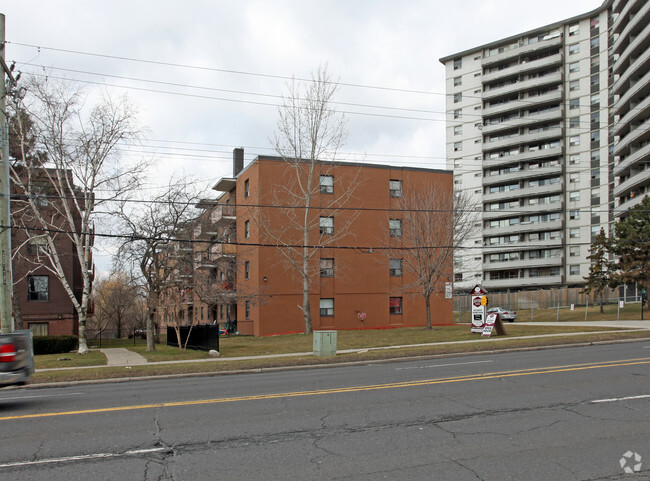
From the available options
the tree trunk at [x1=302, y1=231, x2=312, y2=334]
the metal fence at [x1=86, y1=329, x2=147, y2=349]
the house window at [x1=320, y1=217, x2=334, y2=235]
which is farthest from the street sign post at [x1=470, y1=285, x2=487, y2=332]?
the metal fence at [x1=86, y1=329, x2=147, y2=349]

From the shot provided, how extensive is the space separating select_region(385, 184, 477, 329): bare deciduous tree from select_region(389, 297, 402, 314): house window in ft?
19.7

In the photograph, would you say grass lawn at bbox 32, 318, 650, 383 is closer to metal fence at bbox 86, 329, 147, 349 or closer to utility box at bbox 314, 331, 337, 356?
utility box at bbox 314, 331, 337, 356

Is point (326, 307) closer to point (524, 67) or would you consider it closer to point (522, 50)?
point (524, 67)

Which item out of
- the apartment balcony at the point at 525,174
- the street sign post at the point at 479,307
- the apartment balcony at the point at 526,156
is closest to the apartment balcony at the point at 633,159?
the apartment balcony at the point at 525,174

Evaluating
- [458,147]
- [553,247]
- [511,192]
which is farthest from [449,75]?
[553,247]

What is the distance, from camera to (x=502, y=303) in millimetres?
66125

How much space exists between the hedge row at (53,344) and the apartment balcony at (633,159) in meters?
54.8

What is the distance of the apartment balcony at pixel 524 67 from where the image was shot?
250 feet

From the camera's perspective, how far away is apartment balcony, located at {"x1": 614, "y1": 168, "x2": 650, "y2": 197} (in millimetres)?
57781

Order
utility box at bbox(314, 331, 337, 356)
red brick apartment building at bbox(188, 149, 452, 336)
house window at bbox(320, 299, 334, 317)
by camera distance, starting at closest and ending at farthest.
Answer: utility box at bbox(314, 331, 337, 356) → red brick apartment building at bbox(188, 149, 452, 336) → house window at bbox(320, 299, 334, 317)

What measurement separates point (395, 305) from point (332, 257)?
617cm

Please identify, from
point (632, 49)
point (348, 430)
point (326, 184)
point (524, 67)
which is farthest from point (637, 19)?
point (348, 430)

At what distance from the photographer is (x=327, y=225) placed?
1604 inches

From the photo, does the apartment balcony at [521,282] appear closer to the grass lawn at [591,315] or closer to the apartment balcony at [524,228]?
the apartment balcony at [524,228]
